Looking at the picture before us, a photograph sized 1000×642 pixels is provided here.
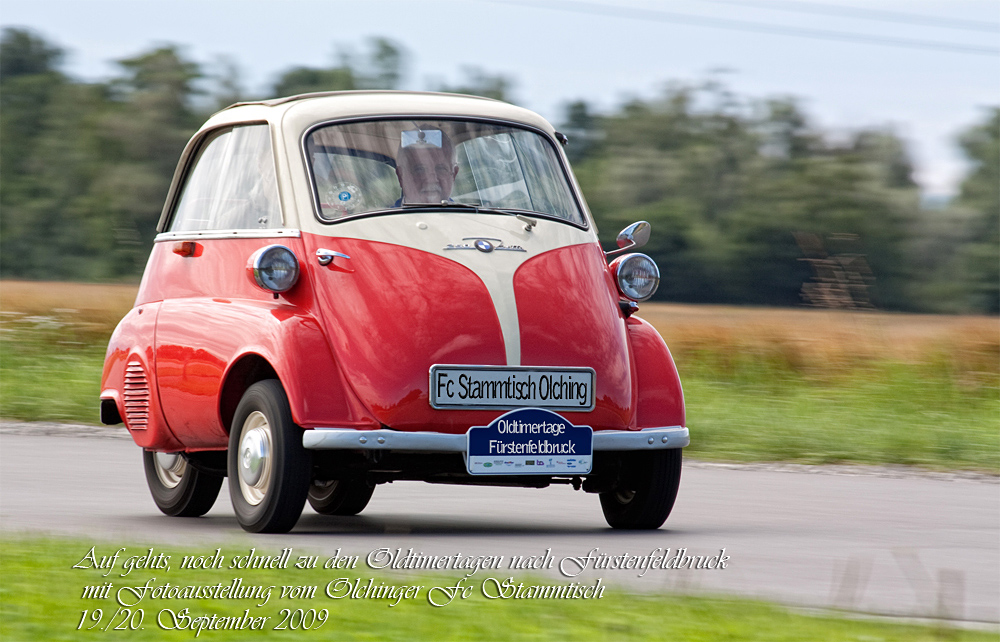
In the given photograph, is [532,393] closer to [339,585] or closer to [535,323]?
[535,323]

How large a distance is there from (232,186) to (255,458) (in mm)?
1731

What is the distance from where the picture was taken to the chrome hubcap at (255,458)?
698 centimetres

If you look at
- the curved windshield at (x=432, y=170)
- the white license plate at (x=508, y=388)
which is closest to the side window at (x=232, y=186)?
the curved windshield at (x=432, y=170)

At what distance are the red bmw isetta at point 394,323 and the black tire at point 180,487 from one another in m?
0.02

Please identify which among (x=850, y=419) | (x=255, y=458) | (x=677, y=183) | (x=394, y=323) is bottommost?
(x=677, y=183)

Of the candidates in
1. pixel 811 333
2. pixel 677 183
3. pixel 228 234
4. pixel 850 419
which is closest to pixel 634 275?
pixel 228 234

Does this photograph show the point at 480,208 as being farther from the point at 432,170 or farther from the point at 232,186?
the point at 232,186

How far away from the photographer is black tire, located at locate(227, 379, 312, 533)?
22.3 feet

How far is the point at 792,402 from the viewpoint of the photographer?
16172 millimetres

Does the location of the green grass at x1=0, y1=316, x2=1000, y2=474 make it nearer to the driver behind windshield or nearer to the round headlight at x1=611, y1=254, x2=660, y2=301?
the round headlight at x1=611, y1=254, x2=660, y2=301

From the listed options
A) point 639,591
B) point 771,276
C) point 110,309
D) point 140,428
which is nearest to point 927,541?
point 639,591

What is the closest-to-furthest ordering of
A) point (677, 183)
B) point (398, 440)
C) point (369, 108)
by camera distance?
point (398, 440), point (369, 108), point (677, 183)

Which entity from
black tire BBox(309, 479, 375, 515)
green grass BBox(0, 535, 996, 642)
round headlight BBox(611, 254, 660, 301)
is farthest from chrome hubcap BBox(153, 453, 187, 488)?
green grass BBox(0, 535, 996, 642)

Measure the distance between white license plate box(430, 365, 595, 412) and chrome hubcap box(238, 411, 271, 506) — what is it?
0.80 meters
